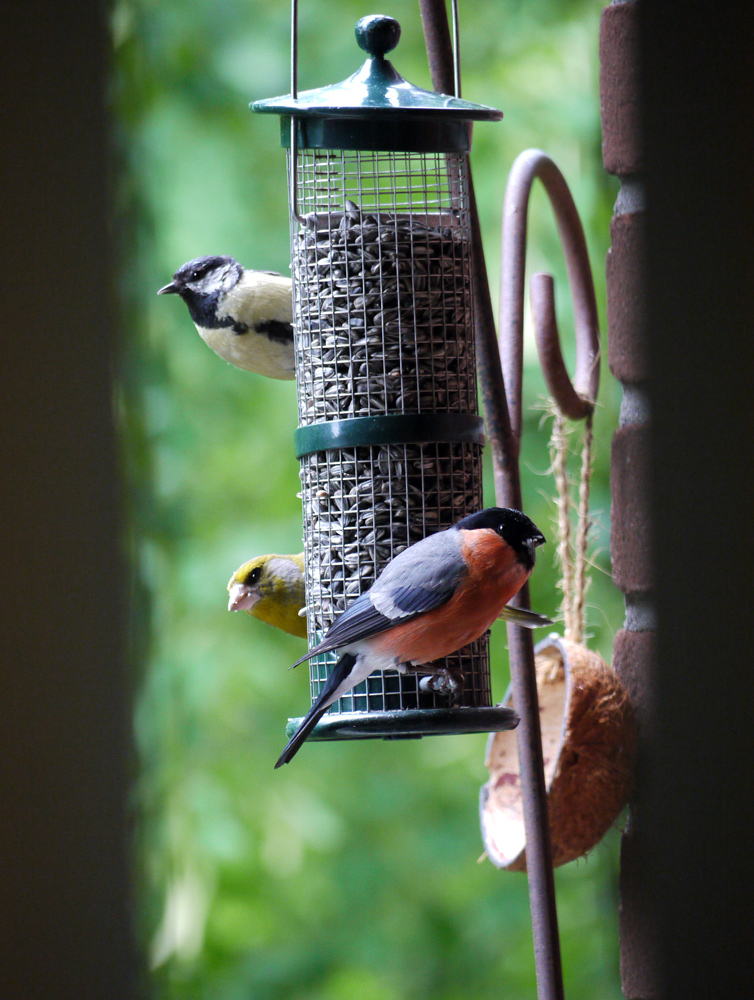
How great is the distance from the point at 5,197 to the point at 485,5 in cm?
477

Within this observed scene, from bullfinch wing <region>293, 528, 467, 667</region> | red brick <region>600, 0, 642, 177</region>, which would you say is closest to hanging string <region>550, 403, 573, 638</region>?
red brick <region>600, 0, 642, 177</region>

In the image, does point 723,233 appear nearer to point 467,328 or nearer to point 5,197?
point 5,197

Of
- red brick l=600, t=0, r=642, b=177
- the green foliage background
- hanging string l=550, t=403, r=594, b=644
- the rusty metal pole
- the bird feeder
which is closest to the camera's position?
the rusty metal pole

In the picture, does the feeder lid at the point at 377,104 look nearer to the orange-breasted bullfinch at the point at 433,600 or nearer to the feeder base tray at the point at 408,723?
the orange-breasted bullfinch at the point at 433,600

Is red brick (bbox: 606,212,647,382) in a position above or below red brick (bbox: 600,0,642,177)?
below

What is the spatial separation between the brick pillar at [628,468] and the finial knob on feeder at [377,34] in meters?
0.74

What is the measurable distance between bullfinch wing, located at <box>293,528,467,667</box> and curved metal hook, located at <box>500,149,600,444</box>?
0.41 metres

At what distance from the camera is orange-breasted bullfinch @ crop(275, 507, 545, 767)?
6.22 feet

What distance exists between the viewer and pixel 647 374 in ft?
2.32

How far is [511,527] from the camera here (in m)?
1.94

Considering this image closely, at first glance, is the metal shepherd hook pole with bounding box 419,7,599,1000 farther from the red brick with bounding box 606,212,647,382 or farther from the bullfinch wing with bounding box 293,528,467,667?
the bullfinch wing with bounding box 293,528,467,667

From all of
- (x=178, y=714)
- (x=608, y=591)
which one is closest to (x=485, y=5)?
(x=608, y=591)

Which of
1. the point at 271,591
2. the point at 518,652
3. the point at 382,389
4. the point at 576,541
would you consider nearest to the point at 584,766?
the point at 518,652

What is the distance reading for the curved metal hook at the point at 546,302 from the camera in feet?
7.69
